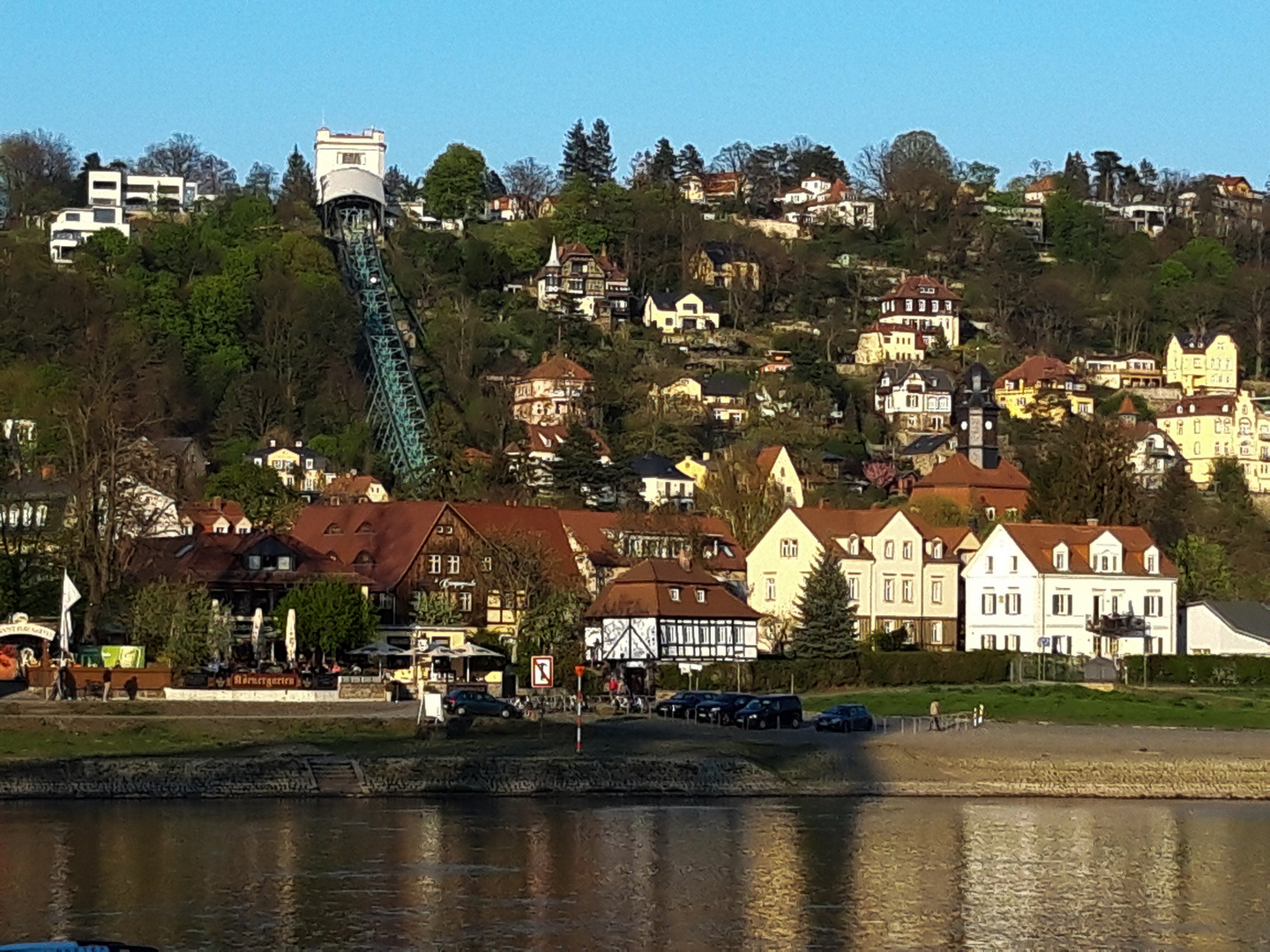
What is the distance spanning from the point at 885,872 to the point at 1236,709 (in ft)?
105

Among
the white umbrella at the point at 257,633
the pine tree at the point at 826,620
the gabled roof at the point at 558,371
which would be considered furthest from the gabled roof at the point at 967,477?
the white umbrella at the point at 257,633

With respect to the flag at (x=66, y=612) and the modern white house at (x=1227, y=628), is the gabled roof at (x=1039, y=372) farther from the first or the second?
the flag at (x=66, y=612)

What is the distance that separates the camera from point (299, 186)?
190 meters

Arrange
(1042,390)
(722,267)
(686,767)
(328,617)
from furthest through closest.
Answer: (722,267) < (1042,390) < (328,617) < (686,767)

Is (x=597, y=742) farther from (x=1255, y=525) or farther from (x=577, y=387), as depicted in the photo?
(x=577, y=387)

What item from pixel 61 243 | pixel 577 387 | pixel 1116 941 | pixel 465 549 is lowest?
pixel 1116 941

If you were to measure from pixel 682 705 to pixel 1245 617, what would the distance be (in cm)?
3681

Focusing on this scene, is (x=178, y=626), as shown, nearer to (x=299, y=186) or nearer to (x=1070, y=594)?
(x=1070, y=594)

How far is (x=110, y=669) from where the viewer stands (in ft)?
190

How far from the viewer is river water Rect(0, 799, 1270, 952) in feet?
100

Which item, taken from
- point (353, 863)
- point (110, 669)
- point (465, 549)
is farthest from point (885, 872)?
point (465, 549)

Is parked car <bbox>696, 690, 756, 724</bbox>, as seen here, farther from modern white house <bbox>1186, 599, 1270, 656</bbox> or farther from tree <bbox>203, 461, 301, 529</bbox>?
tree <bbox>203, 461, 301, 529</bbox>

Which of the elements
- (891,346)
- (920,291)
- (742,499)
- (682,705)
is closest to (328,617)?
(682,705)

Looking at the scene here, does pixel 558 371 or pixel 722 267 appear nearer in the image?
pixel 558 371
